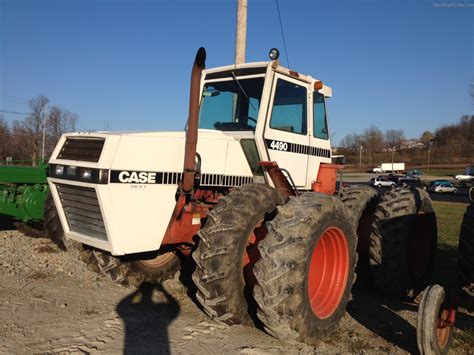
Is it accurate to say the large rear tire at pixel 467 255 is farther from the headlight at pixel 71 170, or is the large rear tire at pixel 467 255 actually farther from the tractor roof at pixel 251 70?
the headlight at pixel 71 170

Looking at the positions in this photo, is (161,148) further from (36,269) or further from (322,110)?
(36,269)

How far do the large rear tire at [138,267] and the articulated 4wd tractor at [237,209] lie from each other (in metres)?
0.02

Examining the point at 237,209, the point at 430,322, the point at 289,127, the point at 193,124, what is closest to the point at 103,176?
the point at 193,124

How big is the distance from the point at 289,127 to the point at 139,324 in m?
2.97

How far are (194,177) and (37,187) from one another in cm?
512

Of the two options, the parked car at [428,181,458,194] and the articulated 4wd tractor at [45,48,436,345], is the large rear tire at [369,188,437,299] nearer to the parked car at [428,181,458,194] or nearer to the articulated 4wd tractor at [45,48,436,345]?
the articulated 4wd tractor at [45,48,436,345]

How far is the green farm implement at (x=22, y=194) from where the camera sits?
810cm

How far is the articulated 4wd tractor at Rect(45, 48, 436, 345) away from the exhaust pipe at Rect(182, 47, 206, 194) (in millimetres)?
10

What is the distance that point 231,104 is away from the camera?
5645 mm

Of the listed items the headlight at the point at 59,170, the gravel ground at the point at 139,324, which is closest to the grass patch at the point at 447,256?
the gravel ground at the point at 139,324

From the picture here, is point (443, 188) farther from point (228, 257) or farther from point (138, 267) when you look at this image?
point (228, 257)

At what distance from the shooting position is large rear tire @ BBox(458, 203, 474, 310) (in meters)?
4.78

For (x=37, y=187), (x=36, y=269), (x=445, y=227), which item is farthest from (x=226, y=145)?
(x=445, y=227)

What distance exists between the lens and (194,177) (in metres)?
4.52
